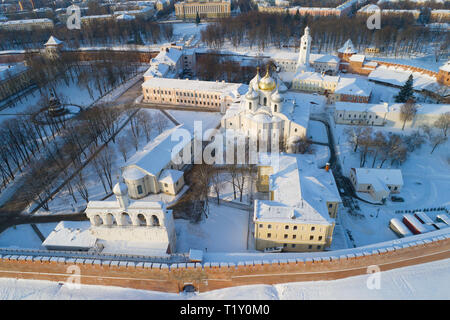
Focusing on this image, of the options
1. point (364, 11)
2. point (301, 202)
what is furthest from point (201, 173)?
point (364, 11)

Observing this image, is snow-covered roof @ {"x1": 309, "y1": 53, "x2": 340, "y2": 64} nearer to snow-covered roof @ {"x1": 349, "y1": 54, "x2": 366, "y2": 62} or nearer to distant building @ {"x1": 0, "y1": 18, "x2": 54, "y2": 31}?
snow-covered roof @ {"x1": 349, "y1": 54, "x2": 366, "y2": 62}

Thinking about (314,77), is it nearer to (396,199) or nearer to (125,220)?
(396,199)

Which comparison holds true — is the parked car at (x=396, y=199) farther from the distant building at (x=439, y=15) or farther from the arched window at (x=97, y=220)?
the distant building at (x=439, y=15)

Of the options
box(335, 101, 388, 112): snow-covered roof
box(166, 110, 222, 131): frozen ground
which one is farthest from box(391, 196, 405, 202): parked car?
box(166, 110, 222, 131): frozen ground

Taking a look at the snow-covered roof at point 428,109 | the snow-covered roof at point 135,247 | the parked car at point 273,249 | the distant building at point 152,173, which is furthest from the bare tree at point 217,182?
the snow-covered roof at point 428,109

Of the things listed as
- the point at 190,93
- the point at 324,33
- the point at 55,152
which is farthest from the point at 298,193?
the point at 324,33

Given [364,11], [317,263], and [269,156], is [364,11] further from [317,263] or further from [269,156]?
[317,263]
